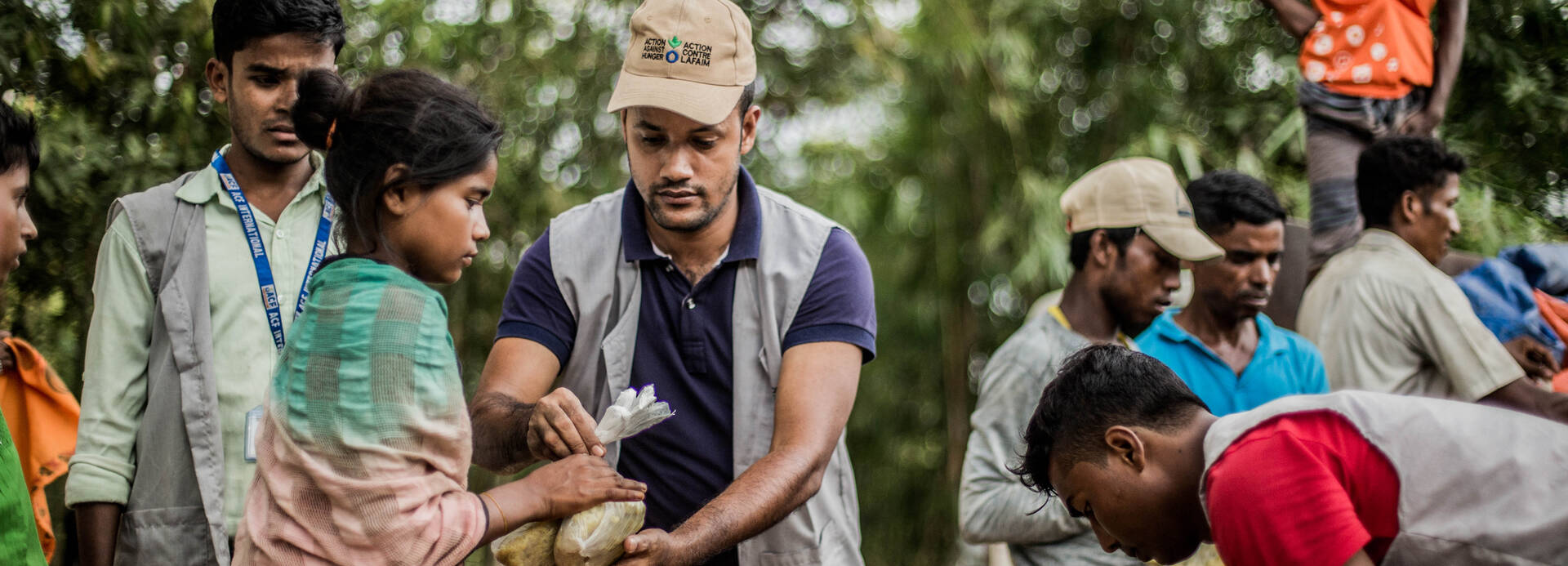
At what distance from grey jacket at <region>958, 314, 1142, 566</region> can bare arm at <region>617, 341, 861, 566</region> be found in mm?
683

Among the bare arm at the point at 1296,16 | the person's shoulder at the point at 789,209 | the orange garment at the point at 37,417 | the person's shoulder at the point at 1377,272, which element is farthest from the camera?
the bare arm at the point at 1296,16

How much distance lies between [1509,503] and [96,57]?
359cm

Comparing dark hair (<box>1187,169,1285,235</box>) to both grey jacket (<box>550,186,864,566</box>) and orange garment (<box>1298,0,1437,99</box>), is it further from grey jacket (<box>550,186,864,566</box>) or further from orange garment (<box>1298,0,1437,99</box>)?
grey jacket (<box>550,186,864,566</box>)

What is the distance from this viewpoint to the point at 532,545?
2.13 meters

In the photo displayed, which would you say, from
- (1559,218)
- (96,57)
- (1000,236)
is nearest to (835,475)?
(96,57)

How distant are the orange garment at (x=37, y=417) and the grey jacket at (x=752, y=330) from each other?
1222 mm

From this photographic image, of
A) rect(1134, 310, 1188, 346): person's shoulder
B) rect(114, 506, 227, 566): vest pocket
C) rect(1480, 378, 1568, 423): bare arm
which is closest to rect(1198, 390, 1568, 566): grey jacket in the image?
rect(1480, 378, 1568, 423): bare arm

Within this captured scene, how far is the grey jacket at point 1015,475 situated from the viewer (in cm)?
309

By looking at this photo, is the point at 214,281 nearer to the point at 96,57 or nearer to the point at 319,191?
the point at 319,191

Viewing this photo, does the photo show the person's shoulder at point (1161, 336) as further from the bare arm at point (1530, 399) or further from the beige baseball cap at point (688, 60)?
the beige baseball cap at point (688, 60)

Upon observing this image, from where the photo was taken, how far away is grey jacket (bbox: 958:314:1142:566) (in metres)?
3.09

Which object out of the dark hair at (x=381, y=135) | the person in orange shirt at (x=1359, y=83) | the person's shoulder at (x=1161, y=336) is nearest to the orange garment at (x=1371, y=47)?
the person in orange shirt at (x=1359, y=83)

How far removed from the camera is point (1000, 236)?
Result: 20.1 ft

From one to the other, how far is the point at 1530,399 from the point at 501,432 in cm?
246
